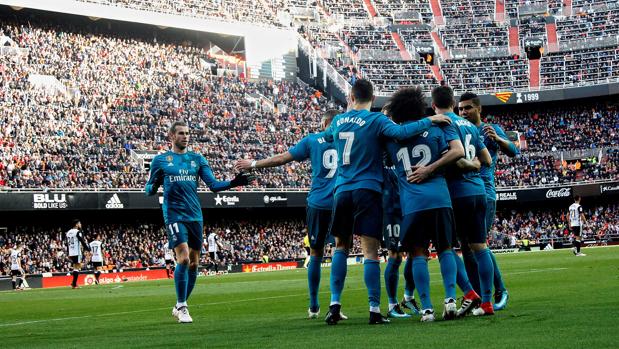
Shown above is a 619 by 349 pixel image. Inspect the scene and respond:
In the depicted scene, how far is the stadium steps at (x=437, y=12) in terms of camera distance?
244 ft

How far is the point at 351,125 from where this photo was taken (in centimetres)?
1049

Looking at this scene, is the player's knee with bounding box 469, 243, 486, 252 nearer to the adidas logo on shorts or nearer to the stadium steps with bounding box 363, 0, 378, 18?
the adidas logo on shorts

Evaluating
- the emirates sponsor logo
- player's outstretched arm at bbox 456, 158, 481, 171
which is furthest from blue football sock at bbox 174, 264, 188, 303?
the emirates sponsor logo

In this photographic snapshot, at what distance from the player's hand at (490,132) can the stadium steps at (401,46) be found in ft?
195

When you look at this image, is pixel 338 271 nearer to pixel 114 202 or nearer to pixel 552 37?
pixel 114 202

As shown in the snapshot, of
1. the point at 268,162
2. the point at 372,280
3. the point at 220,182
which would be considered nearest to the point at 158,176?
the point at 220,182

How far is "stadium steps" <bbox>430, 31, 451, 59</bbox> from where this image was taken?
7100cm

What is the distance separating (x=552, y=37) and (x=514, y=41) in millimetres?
2804

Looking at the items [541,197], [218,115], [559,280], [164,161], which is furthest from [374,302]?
[541,197]

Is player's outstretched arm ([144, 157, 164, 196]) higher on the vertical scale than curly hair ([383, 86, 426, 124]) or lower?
lower

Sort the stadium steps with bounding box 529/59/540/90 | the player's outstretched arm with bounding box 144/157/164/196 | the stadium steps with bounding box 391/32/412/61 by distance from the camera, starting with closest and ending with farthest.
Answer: the player's outstretched arm with bounding box 144/157/164/196
the stadium steps with bounding box 529/59/540/90
the stadium steps with bounding box 391/32/412/61

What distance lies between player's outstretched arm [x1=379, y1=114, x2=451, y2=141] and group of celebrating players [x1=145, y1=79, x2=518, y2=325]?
0.4 inches

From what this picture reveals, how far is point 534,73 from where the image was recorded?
6862 centimetres

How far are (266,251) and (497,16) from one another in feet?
103
